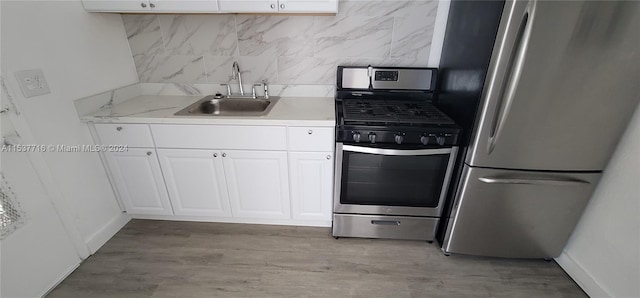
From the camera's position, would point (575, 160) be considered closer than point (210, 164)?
Yes

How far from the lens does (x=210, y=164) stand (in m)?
1.81

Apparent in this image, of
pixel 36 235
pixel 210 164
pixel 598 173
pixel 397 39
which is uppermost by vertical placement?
pixel 397 39

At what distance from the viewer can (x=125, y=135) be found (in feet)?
5.71

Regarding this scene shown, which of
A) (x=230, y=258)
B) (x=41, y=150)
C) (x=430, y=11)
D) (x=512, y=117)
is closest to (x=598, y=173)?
(x=512, y=117)

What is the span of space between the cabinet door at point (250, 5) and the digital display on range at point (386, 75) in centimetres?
85

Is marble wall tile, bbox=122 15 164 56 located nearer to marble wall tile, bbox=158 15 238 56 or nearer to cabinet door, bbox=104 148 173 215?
marble wall tile, bbox=158 15 238 56

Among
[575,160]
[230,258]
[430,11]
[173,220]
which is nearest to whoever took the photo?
[575,160]

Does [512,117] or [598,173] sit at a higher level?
[512,117]

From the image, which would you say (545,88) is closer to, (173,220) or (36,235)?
(173,220)

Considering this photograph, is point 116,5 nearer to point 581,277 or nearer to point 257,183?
point 257,183

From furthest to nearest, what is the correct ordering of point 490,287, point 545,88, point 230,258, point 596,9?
point 230,258, point 490,287, point 545,88, point 596,9

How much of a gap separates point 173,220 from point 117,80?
3.79 feet

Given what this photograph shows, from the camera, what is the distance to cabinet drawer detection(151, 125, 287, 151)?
169cm

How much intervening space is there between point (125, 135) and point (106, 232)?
754 millimetres
